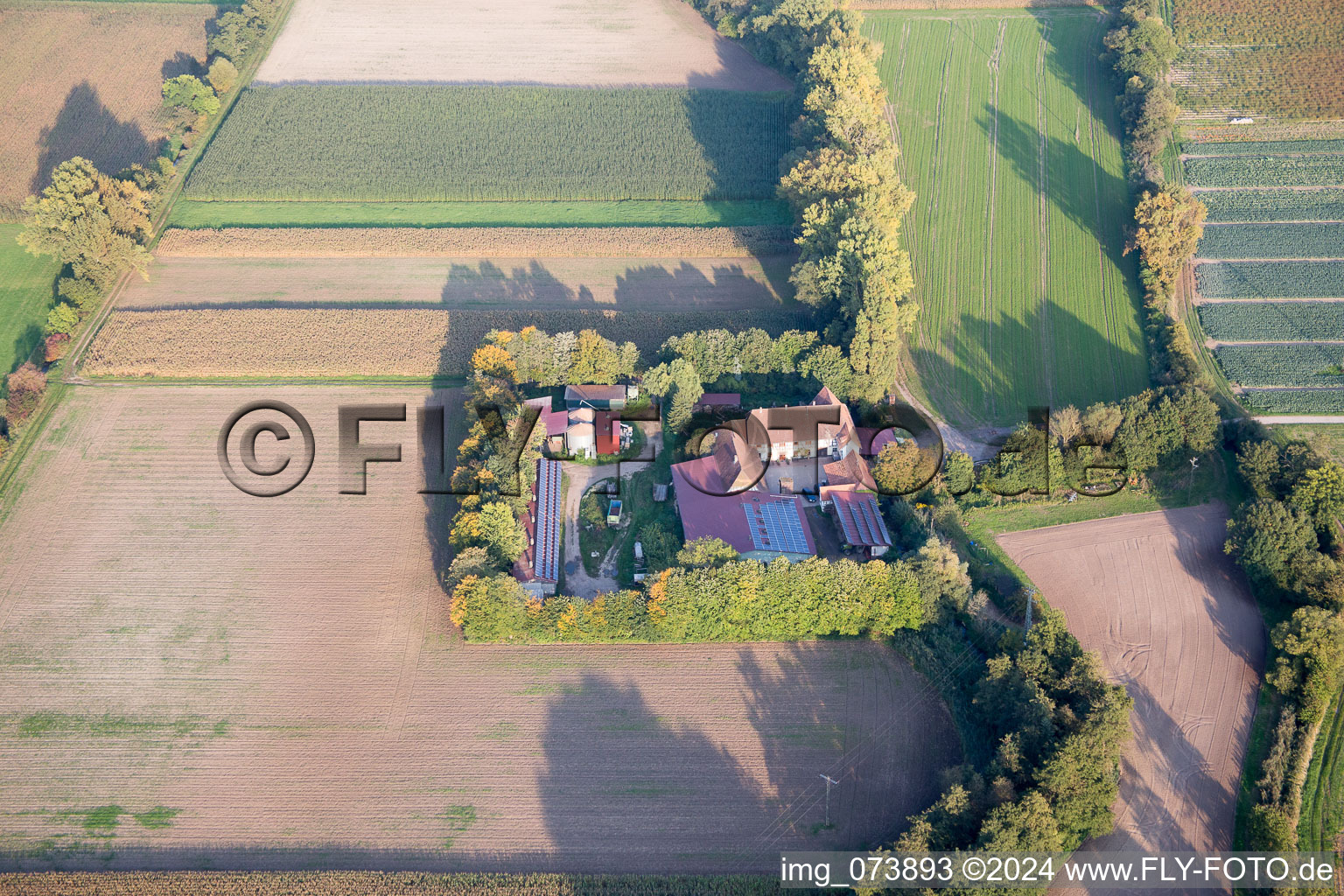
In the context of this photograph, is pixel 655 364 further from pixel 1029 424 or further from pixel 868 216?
pixel 1029 424

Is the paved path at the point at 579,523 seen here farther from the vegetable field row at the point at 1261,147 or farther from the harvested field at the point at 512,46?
the vegetable field row at the point at 1261,147

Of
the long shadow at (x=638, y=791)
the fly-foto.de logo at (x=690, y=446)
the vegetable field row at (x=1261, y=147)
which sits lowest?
the long shadow at (x=638, y=791)

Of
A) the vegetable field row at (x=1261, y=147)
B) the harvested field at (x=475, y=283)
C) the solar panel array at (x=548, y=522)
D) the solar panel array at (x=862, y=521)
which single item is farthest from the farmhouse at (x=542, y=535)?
the vegetable field row at (x=1261, y=147)

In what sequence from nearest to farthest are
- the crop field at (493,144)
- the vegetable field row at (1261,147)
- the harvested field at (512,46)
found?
1. the crop field at (493,144)
2. the vegetable field row at (1261,147)
3. the harvested field at (512,46)

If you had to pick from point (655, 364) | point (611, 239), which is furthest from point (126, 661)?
point (611, 239)

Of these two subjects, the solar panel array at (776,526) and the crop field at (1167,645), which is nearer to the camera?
the crop field at (1167,645)
